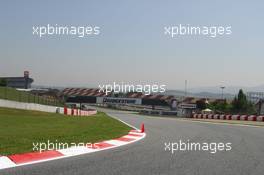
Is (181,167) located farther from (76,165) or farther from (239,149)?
(239,149)

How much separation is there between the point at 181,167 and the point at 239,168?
1.01 meters

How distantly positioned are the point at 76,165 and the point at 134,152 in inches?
94.7

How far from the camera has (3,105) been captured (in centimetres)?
3183

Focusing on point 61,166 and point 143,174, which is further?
point 61,166

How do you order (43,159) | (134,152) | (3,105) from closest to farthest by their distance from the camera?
1. (43,159)
2. (134,152)
3. (3,105)

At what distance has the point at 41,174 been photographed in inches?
275

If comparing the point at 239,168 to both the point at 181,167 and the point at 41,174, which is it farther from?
the point at 41,174

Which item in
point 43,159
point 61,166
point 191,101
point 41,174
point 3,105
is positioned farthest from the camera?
point 191,101

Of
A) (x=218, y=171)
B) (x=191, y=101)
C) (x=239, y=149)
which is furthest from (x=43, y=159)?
(x=191, y=101)

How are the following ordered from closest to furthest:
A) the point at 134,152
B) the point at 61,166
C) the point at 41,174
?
the point at 41,174 → the point at 61,166 → the point at 134,152

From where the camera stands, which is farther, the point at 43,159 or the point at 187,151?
the point at 187,151

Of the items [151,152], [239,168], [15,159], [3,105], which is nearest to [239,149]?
[151,152]

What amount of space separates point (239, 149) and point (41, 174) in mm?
5934

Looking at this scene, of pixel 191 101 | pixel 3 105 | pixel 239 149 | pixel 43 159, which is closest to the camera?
pixel 43 159
